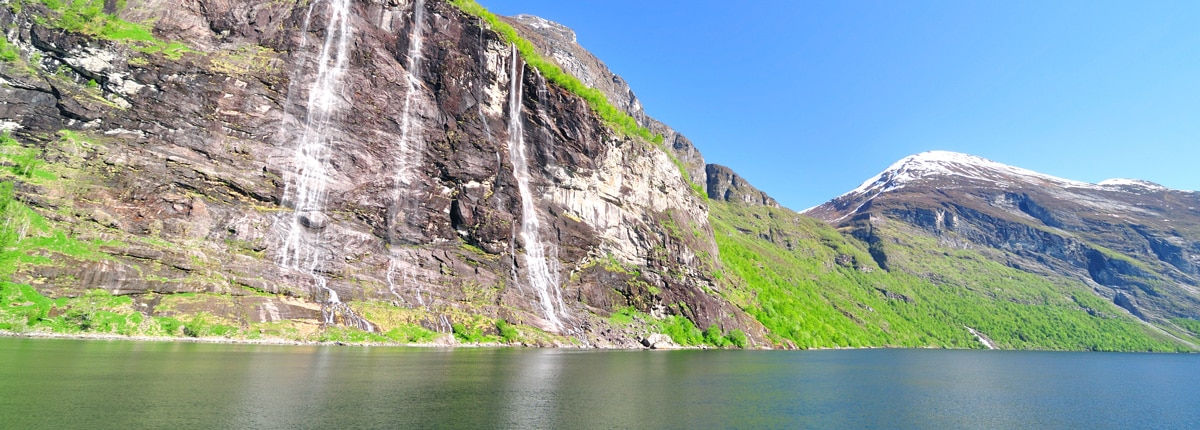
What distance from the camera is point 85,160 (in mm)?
58562

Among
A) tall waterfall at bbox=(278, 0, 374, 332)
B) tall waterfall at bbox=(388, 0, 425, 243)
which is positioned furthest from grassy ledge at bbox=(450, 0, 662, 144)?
tall waterfall at bbox=(278, 0, 374, 332)

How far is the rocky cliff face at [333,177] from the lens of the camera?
57.5 meters

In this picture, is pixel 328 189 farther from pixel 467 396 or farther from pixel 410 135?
pixel 467 396

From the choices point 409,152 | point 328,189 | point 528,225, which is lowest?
point 528,225

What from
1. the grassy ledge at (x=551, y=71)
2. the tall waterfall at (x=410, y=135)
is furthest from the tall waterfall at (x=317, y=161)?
the grassy ledge at (x=551, y=71)

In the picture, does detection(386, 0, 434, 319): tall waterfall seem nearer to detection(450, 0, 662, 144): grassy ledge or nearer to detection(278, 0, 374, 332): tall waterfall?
detection(278, 0, 374, 332): tall waterfall

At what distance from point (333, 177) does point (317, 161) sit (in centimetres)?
278

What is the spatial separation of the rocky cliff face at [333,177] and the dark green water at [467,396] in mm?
16748

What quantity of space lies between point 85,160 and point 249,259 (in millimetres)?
18734

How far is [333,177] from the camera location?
73.8 metres

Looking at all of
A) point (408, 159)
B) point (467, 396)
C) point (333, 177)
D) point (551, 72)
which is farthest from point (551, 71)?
point (467, 396)

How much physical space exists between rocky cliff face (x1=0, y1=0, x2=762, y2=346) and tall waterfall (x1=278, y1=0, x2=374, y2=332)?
240mm

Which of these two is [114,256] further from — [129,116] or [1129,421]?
[1129,421]

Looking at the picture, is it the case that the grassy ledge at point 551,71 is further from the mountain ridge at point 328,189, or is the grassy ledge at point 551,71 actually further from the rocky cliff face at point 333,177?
the rocky cliff face at point 333,177
